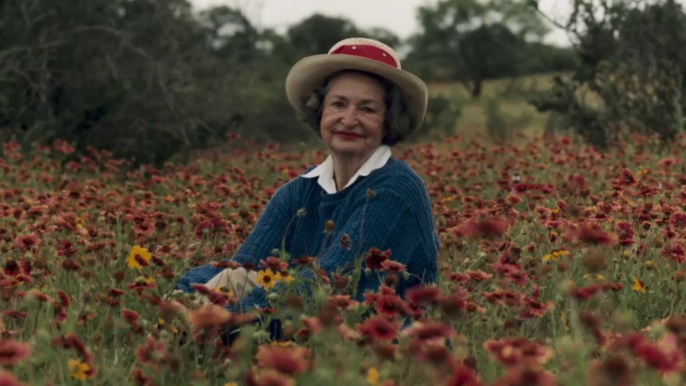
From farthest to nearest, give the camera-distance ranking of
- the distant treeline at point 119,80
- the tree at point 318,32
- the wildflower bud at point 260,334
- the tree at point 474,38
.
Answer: the tree at point 474,38, the tree at point 318,32, the distant treeline at point 119,80, the wildflower bud at point 260,334

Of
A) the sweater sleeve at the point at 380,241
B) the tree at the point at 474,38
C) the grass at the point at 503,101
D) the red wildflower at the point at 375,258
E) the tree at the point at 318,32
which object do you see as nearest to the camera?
the red wildflower at the point at 375,258

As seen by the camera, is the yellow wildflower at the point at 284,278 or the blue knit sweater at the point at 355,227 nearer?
Answer: the yellow wildflower at the point at 284,278

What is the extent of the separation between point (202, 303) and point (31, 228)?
1569mm

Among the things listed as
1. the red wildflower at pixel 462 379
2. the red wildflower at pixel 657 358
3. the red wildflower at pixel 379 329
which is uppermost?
the red wildflower at pixel 657 358

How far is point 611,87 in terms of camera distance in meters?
9.84

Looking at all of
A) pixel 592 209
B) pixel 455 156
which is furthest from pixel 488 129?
pixel 592 209

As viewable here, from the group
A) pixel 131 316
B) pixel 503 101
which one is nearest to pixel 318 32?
pixel 503 101

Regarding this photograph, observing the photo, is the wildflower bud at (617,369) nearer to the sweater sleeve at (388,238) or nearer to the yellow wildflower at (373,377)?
the yellow wildflower at (373,377)

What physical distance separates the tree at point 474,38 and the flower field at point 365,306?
1468 inches

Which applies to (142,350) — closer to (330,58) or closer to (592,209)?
(330,58)

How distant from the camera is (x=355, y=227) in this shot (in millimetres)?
3082

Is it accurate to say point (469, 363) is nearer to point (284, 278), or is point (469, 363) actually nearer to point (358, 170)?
point (284, 278)

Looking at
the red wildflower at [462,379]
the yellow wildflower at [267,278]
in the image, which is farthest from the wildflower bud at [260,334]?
the red wildflower at [462,379]

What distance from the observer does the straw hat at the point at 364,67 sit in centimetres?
330
